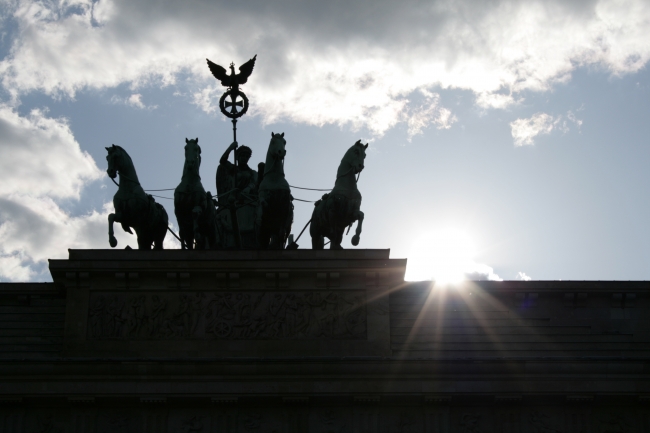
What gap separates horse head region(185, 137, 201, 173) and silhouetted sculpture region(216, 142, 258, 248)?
159 centimetres

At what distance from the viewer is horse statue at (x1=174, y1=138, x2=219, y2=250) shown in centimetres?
2884

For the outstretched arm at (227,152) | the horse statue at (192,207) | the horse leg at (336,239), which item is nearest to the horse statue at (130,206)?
the horse statue at (192,207)

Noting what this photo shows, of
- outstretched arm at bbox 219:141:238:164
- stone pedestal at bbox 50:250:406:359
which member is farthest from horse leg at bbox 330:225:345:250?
outstretched arm at bbox 219:141:238:164

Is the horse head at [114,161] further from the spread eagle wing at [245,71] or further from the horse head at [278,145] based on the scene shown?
the spread eagle wing at [245,71]

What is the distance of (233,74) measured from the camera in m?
34.2

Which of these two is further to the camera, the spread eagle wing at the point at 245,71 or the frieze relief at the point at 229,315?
the spread eagle wing at the point at 245,71

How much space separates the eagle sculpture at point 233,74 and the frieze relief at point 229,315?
28.7 feet

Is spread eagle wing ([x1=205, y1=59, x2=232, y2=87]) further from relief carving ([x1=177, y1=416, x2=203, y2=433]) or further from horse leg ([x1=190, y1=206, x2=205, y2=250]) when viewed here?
relief carving ([x1=177, y1=416, x2=203, y2=433])

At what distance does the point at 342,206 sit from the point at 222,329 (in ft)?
13.2

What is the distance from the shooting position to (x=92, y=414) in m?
26.1

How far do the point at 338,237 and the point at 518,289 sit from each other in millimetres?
4348

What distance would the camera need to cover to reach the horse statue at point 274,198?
92.4 feet

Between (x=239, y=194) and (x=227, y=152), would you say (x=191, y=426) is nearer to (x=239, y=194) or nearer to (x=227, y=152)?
(x=239, y=194)

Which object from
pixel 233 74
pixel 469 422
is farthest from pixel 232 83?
pixel 469 422
